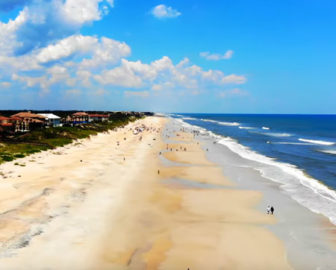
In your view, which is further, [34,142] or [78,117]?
[78,117]

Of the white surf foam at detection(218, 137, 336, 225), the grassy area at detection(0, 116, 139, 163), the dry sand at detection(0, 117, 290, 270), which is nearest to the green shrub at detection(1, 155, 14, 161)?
the grassy area at detection(0, 116, 139, 163)

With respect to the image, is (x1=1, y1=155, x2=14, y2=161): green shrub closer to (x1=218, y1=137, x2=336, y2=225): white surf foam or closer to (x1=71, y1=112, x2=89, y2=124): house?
(x1=218, y1=137, x2=336, y2=225): white surf foam

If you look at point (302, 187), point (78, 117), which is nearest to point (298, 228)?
point (302, 187)

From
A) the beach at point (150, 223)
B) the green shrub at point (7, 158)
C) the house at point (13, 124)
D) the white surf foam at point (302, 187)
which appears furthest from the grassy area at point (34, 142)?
the white surf foam at point (302, 187)

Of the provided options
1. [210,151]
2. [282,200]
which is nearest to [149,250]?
[282,200]

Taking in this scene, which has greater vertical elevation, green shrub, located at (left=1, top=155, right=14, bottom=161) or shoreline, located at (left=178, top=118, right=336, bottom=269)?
green shrub, located at (left=1, top=155, right=14, bottom=161)

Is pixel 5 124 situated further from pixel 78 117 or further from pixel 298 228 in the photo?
pixel 298 228
